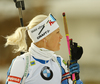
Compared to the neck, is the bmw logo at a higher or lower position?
lower

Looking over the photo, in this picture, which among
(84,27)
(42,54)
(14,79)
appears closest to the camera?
(14,79)

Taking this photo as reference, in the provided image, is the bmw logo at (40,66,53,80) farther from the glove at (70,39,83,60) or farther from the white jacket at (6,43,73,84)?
the glove at (70,39,83,60)

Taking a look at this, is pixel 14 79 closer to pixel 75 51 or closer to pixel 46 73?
pixel 46 73

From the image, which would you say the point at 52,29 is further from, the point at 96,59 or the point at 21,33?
the point at 96,59

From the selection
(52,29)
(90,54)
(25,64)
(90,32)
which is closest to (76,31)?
(90,32)

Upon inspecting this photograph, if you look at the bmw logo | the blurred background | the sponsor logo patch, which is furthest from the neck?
the blurred background

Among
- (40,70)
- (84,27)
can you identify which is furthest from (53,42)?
(84,27)

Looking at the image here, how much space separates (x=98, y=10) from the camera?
196cm

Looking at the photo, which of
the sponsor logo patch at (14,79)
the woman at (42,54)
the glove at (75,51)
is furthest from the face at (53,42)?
the sponsor logo patch at (14,79)

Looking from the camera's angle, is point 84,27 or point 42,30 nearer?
point 42,30

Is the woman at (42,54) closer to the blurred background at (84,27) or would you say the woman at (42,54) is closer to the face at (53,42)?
the face at (53,42)

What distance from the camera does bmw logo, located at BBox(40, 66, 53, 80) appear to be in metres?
1.04

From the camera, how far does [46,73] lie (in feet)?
3.43

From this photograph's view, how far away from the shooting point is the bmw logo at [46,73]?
104cm
